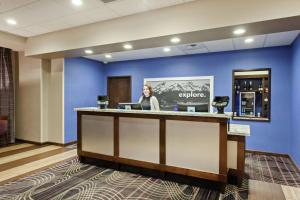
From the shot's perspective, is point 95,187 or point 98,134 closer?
point 95,187

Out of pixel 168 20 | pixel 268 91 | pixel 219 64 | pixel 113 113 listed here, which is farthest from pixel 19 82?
pixel 268 91

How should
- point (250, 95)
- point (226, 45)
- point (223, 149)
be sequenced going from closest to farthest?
point (223, 149), point (226, 45), point (250, 95)

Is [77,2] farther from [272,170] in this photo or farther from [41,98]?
[272,170]

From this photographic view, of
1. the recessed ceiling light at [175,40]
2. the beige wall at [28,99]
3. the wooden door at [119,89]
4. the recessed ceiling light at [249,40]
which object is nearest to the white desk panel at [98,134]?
the recessed ceiling light at [175,40]

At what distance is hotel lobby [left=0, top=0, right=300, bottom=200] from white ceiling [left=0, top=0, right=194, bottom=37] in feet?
0.06

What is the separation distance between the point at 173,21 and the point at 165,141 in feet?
6.58

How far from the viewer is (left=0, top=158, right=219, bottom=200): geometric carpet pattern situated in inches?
106

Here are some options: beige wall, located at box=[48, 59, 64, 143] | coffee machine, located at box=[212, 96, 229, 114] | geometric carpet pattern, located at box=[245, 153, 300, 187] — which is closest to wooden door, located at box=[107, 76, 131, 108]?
beige wall, located at box=[48, 59, 64, 143]

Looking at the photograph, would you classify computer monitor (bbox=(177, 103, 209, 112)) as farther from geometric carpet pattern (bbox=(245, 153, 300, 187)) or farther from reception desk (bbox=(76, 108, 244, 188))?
geometric carpet pattern (bbox=(245, 153, 300, 187))

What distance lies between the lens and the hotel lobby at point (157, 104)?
2805 millimetres

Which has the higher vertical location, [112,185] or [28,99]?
[28,99]

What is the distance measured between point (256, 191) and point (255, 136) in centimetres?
227

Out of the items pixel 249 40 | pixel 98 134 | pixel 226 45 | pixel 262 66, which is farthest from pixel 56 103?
pixel 262 66

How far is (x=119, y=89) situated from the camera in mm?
6910
